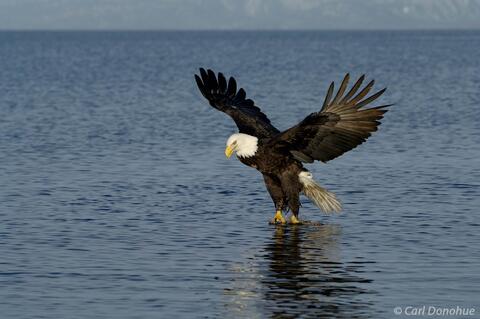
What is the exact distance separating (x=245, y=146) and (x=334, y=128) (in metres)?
0.98

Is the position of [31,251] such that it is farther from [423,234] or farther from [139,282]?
[423,234]

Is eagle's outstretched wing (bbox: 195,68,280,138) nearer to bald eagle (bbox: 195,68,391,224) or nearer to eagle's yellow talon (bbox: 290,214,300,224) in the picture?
bald eagle (bbox: 195,68,391,224)

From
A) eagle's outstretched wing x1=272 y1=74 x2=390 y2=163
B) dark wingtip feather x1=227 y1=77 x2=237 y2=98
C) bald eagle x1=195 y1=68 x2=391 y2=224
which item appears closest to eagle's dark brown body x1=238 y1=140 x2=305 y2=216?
bald eagle x1=195 y1=68 x2=391 y2=224

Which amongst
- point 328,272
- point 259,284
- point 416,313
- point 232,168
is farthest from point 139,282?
point 232,168

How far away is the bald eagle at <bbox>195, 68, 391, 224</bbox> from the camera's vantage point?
13.2m

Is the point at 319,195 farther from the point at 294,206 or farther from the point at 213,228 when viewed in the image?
the point at 213,228

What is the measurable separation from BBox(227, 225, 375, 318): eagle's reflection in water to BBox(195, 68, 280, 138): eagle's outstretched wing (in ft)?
6.07

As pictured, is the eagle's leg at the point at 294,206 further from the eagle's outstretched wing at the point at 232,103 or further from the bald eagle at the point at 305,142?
the eagle's outstretched wing at the point at 232,103

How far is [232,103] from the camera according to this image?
15.2m

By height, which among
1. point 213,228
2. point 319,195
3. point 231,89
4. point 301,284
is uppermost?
point 231,89

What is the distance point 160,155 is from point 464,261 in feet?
31.4

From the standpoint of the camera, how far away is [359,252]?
12086 millimetres

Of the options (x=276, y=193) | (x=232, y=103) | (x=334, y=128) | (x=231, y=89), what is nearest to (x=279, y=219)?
(x=276, y=193)

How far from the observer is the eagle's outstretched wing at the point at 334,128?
13.2 m
